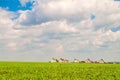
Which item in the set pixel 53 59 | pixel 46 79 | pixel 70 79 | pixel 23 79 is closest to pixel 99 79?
pixel 70 79

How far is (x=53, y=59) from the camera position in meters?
133

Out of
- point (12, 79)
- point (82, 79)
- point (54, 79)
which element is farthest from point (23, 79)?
point (82, 79)

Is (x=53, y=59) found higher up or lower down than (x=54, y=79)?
higher up

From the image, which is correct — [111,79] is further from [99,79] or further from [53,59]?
[53,59]

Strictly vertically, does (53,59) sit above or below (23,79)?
above

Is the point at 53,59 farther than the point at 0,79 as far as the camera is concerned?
Yes

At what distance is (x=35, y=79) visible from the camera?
27422mm

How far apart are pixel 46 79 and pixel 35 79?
3.12ft

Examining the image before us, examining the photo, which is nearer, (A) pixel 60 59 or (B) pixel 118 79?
(B) pixel 118 79

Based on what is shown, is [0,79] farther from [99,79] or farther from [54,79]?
[99,79]

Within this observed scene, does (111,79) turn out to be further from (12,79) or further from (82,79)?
(12,79)

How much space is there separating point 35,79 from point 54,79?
1651 mm

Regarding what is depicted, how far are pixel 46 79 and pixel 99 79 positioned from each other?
15.9 ft

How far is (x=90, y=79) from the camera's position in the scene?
93.2 feet
